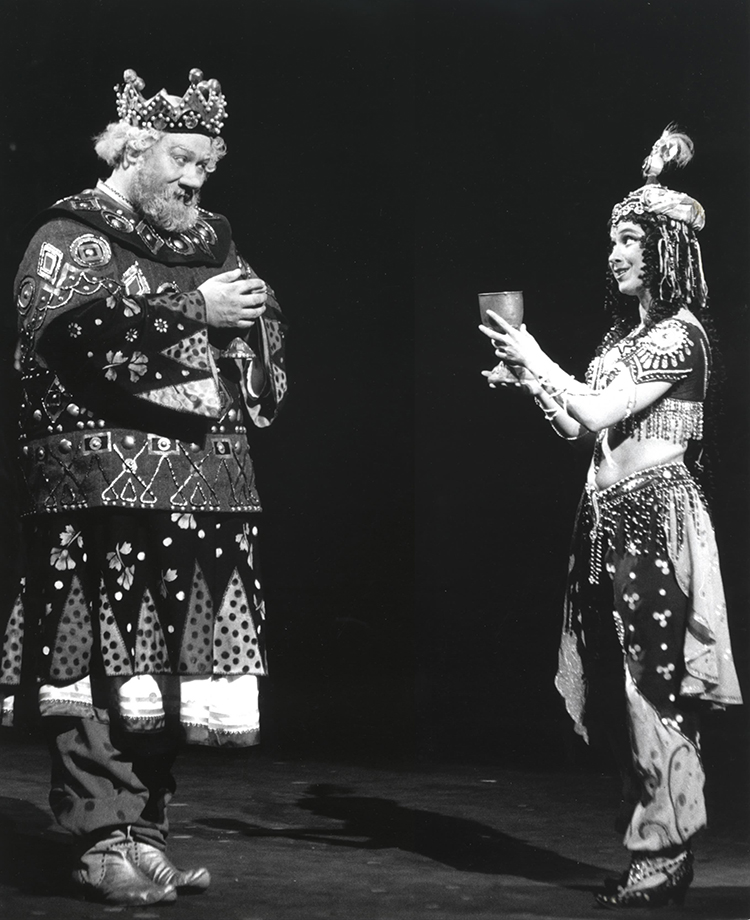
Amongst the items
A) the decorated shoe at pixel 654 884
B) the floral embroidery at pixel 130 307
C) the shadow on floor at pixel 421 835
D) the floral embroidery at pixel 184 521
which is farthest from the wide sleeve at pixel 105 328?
the decorated shoe at pixel 654 884

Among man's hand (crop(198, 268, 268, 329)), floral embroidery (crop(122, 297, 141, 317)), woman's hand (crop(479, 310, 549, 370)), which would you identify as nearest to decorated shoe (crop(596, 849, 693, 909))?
woman's hand (crop(479, 310, 549, 370))

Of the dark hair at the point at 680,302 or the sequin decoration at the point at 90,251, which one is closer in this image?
the sequin decoration at the point at 90,251

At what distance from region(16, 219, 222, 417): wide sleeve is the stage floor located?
988mm

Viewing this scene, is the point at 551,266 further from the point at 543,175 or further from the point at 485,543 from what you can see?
the point at 485,543

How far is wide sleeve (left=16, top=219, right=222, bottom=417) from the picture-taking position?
2.78m

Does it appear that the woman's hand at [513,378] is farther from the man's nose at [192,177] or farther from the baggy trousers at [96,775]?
the baggy trousers at [96,775]

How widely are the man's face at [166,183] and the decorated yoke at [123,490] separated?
0.05 metres

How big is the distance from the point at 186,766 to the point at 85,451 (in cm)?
90

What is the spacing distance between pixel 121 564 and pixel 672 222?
1.63 m

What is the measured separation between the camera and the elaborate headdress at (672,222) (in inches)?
117

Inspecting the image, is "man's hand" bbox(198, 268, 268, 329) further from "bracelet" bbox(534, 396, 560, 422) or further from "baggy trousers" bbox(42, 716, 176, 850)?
"baggy trousers" bbox(42, 716, 176, 850)

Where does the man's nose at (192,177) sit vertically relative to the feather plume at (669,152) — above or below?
below

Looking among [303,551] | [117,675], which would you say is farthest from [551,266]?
[117,675]

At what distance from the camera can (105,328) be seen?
9.08ft
